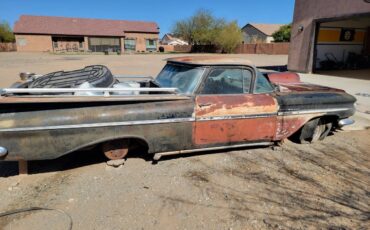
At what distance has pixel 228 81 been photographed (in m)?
4.02

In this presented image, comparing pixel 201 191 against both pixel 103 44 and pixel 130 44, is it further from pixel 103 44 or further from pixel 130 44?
pixel 130 44

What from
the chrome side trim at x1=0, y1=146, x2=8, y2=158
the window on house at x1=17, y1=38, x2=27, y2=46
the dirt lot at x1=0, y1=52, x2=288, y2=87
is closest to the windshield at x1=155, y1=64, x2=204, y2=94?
the chrome side trim at x1=0, y1=146, x2=8, y2=158

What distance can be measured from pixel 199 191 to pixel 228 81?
66.0 inches

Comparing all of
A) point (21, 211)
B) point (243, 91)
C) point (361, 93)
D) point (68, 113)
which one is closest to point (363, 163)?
point (243, 91)

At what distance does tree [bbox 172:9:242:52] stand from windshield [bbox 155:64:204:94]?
42.0 m

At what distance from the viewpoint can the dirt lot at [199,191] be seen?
2.72 m

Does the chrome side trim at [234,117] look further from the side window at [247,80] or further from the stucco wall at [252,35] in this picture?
the stucco wall at [252,35]

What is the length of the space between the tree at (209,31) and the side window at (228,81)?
42.3 metres

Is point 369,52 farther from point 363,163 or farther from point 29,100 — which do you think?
point 29,100

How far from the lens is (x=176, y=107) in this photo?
3561 millimetres

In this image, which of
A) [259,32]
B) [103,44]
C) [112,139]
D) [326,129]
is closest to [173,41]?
[259,32]

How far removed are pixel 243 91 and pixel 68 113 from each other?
243 centimetres

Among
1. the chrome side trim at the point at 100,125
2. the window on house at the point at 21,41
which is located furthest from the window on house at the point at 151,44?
the chrome side trim at the point at 100,125

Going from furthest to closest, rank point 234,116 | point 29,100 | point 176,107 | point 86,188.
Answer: point 234,116 < point 176,107 < point 86,188 < point 29,100
